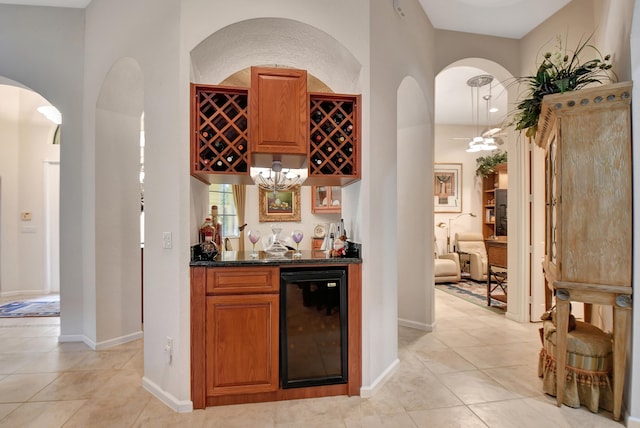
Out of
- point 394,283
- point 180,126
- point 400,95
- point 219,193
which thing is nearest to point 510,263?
point 394,283

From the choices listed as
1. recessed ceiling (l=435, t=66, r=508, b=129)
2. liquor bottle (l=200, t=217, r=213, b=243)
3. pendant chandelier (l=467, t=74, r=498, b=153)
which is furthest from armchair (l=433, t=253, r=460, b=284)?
liquor bottle (l=200, t=217, r=213, b=243)

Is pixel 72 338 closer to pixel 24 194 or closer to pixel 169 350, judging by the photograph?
pixel 169 350

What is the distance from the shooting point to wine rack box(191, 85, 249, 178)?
2.36m

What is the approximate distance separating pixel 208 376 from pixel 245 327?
42cm

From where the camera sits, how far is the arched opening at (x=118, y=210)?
3319 mm

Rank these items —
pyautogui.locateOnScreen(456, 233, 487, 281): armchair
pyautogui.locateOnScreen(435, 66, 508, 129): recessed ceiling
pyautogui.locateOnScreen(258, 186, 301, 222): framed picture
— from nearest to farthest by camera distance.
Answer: pyautogui.locateOnScreen(435, 66, 508, 129): recessed ceiling
pyautogui.locateOnScreen(456, 233, 487, 281): armchair
pyautogui.locateOnScreen(258, 186, 301, 222): framed picture

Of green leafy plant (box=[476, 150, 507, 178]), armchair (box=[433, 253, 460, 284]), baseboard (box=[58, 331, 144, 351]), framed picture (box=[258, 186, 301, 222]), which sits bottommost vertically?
baseboard (box=[58, 331, 144, 351])

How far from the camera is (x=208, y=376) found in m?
2.29

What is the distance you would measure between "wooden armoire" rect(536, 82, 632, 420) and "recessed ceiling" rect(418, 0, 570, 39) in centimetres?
191

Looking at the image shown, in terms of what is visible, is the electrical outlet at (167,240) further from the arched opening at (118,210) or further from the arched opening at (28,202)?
the arched opening at (28,202)

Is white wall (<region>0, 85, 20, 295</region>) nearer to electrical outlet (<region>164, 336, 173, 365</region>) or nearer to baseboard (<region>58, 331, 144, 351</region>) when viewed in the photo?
baseboard (<region>58, 331, 144, 351</region>)

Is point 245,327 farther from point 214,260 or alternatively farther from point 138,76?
point 138,76

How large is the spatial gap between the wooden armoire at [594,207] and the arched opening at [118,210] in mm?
3667

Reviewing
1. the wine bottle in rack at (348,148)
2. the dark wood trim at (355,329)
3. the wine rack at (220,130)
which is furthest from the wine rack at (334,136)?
the dark wood trim at (355,329)
